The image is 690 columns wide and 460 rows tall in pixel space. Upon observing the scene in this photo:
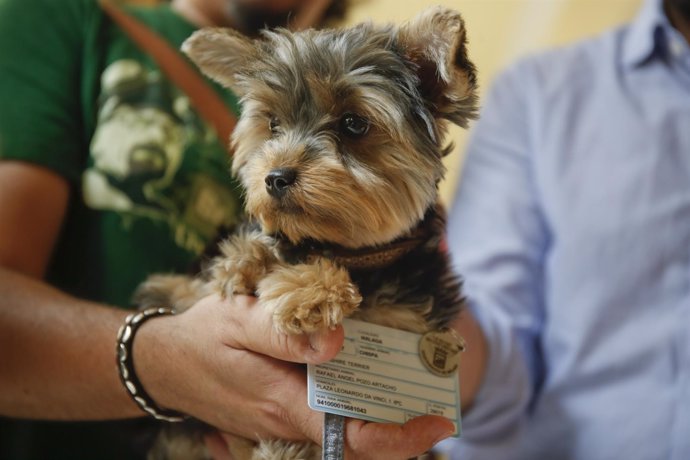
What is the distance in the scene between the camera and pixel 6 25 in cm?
Result: 115

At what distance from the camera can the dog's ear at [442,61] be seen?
616 millimetres

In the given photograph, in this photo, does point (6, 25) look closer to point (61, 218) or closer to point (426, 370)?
point (61, 218)

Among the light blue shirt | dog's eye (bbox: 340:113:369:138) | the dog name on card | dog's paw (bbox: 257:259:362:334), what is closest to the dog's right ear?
dog's eye (bbox: 340:113:369:138)

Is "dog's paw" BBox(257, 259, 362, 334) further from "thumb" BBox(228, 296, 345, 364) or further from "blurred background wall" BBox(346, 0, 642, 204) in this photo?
"blurred background wall" BBox(346, 0, 642, 204)

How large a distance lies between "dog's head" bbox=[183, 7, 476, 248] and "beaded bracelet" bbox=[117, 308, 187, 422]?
0.28 meters

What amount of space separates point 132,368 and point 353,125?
1.64 ft

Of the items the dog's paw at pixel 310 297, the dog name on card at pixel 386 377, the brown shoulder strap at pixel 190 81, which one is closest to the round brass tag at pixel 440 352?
the dog name on card at pixel 386 377

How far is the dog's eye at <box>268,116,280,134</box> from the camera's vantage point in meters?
0.77

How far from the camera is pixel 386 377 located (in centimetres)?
73

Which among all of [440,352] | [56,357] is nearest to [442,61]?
[440,352]

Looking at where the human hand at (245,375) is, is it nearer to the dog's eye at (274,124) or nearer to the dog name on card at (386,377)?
the dog name on card at (386,377)

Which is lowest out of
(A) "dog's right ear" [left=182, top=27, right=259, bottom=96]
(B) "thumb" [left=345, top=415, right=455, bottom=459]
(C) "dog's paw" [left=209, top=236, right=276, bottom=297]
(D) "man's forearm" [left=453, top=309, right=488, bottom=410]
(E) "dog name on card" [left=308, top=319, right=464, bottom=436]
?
(B) "thumb" [left=345, top=415, right=455, bottom=459]

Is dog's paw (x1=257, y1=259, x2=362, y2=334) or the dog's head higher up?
the dog's head

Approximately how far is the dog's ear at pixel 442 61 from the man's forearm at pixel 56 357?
0.61 meters
